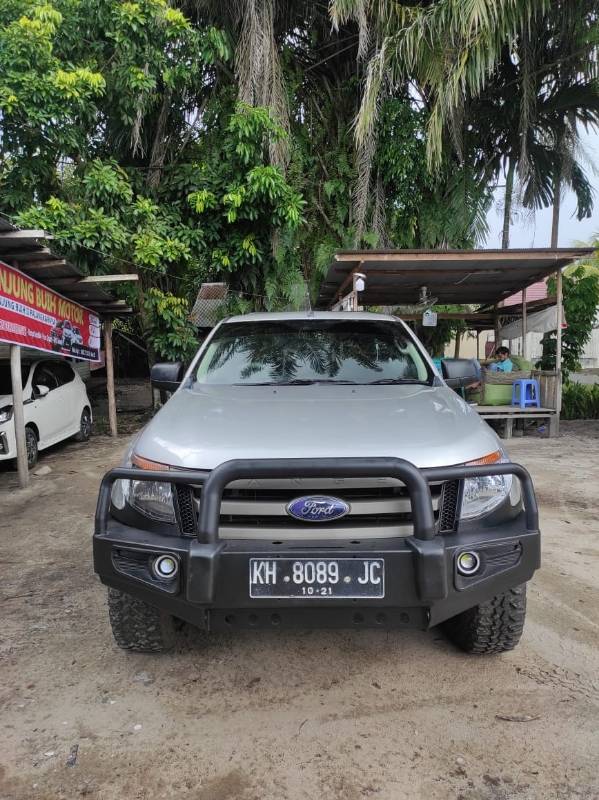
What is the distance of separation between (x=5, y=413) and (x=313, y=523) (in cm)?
607

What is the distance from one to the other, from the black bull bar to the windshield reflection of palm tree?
133 centimetres

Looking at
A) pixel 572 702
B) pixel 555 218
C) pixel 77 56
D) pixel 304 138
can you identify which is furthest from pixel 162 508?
pixel 555 218

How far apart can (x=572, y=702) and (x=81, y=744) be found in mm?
1935

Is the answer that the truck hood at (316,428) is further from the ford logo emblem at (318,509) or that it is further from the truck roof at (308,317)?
the truck roof at (308,317)

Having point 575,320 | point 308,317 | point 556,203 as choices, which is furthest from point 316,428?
point 556,203

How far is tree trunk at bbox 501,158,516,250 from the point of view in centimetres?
1505

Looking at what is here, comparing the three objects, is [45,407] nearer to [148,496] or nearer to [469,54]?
[148,496]

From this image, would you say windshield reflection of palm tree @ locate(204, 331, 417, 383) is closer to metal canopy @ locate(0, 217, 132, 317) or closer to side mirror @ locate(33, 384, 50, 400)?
metal canopy @ locate(0, 217, 132, 317)

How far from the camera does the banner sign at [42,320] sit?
618 cm

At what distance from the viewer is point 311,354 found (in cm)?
351

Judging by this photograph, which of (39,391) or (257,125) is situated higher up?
(257,125)

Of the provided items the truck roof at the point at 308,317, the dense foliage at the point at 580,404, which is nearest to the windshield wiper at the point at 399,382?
the truck roof at the point at 308,317

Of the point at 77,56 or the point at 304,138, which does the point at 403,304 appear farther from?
the point at 77,56

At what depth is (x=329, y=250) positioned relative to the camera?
12.1m
